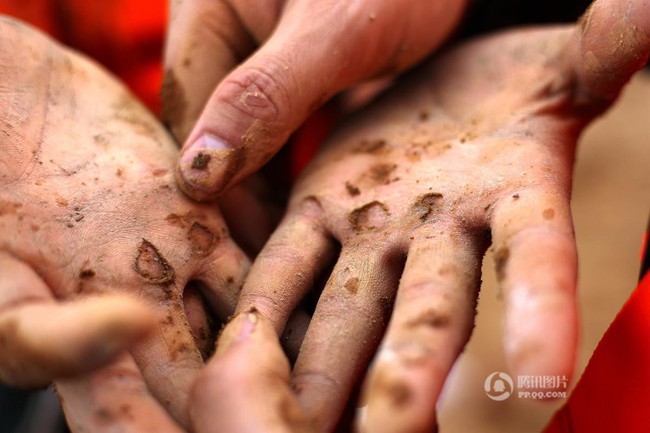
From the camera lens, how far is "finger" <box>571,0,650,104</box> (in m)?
0.73

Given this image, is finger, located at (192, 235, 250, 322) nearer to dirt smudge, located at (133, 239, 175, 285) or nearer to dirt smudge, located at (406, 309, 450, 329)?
dirt smudge, located at (133, 239, 175, 285)

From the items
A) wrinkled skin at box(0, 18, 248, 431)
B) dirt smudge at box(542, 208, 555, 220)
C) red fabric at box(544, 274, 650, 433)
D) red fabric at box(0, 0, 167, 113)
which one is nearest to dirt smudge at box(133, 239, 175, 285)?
wrinkled skin at box(0, 18, 248, 431)

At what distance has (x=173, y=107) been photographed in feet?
3.09

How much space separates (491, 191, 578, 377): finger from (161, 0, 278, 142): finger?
1.64 feet

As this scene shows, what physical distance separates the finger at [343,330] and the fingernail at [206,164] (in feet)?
0.62

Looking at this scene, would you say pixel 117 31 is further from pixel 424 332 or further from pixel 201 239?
pixel 424 332

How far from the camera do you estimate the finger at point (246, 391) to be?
1.77 ft

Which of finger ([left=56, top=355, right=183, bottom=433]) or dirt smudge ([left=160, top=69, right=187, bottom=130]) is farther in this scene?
dirt smudge ([left=160, top=69, right=187, bottom=130])

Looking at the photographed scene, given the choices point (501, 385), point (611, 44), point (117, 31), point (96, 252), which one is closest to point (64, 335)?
point (96, 252)

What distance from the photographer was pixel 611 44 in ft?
2.49

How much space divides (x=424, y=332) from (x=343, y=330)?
118 millimetres

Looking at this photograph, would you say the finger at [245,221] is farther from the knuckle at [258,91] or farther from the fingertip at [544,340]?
the fingertip at [544,340]

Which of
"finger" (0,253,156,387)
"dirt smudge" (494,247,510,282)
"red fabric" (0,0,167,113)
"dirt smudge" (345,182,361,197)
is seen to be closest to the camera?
"finger" (0,253,156,387)

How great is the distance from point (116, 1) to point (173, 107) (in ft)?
2.02
